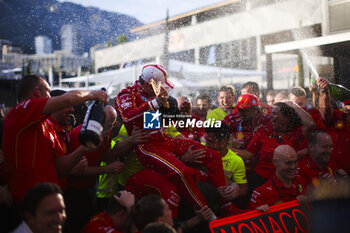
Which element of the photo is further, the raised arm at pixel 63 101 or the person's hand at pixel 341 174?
the person's hand at pixel 341 174

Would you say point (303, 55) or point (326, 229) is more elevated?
point (303, 55)

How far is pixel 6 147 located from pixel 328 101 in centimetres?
276

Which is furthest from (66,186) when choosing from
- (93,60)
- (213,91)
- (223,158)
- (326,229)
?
(326,229)

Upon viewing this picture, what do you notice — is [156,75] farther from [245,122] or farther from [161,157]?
[245,122]

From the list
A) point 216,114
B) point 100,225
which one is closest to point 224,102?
point 216,114

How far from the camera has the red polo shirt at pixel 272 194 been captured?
2977 mm

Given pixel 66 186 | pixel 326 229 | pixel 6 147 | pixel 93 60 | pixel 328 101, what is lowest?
pixel 326 229

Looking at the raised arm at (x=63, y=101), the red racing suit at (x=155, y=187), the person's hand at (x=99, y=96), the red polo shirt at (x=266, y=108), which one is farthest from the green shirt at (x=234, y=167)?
the raised arm at (x=63, y=101)

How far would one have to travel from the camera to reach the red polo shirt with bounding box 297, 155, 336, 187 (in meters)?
3.21

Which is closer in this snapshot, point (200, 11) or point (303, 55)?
point (200, 11)

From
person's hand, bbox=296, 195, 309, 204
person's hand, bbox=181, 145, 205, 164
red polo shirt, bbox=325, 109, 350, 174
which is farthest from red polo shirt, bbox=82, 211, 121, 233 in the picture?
red polo shirt, bbox=325, 109, 350, 174

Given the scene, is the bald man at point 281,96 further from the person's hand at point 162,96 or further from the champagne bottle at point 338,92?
the person's hand at point 162,96

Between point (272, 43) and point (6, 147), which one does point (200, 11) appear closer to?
point (272, 43)

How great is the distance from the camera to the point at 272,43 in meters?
3.41
